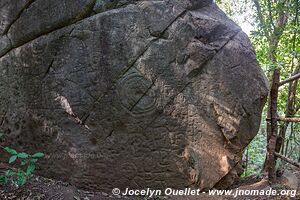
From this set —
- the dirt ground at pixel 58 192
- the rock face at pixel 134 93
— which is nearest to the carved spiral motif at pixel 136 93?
the rock face at pixel 134 93

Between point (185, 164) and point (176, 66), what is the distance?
122 cm

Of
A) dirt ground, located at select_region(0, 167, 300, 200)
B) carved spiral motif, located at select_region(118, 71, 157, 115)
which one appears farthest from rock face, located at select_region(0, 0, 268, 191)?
dirt ground, located at select_region(0, 167, 300, 200)

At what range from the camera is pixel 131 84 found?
3301 millimetres

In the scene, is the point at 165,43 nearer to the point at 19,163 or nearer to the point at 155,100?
the point at 155,100

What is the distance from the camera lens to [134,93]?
3.30 metres

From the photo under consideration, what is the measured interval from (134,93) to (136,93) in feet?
0.08

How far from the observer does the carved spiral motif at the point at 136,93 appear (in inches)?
130

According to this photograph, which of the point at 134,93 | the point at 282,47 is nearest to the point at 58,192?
the point at 134,93

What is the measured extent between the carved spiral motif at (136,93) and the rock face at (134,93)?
0.01 metres

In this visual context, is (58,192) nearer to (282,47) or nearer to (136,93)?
(136,93)

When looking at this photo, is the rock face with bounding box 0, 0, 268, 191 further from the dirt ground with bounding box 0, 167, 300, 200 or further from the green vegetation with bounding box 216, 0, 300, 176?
the green vegetation with bounding box 216, 0, 300, 176

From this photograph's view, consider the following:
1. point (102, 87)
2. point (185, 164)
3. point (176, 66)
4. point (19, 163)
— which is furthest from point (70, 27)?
point (185, 164)

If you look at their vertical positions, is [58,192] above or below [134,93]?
below

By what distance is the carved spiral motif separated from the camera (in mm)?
3293
